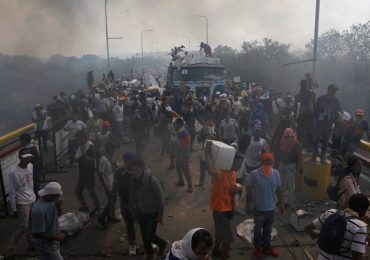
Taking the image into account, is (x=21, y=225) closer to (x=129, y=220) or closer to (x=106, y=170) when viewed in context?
(x=129, y=220)

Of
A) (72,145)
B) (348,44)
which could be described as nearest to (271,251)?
(72,145)

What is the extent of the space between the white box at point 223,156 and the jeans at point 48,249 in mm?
2212

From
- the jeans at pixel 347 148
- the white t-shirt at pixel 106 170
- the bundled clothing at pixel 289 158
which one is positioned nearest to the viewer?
the white t-shirt at pixel 106 170

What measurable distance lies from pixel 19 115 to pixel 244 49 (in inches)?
974

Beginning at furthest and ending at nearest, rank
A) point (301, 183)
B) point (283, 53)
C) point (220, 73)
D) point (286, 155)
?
point (283, 53)
point (220, 73)
point (301, 183)
point (286, 155)

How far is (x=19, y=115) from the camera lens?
41750 mm

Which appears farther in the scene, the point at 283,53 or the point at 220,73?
the point at 283,53

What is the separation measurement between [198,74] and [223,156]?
1510 centimetres

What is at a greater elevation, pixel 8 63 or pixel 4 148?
pixel 8 63

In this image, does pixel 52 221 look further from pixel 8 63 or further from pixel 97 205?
pixel 8 63

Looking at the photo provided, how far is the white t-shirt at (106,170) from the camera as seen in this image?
7.13 m

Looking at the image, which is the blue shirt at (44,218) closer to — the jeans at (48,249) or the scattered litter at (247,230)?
the jeans at (48,249)

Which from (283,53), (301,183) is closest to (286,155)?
(301,183)

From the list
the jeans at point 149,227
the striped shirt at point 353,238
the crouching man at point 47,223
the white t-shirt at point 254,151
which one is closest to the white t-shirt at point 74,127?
the white t-shirt at point 254,151
